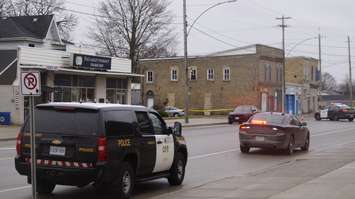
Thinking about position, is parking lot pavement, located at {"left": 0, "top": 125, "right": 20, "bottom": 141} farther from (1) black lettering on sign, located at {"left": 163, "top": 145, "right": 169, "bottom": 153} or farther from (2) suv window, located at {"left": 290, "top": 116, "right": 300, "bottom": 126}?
(1) black lettering on sign, located at {"left": 163, "top": 145, "right": 169, "bottom": 153}

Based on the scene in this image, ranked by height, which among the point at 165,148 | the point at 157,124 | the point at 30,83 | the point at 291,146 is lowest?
the point at 291,146

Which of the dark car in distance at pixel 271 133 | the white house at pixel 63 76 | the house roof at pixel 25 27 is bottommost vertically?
the dark car in distance at pixel 271 133

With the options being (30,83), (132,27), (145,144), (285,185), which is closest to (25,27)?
(132,27)

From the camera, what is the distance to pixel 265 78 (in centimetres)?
7181

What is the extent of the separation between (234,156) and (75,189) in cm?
868

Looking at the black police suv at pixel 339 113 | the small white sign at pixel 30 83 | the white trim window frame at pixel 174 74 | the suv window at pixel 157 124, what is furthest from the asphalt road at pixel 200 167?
the white trim window frame at pixel 174 74

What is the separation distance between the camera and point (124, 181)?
34.0 feet

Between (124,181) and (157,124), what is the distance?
1794 mm

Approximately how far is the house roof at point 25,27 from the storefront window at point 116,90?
42.2ft

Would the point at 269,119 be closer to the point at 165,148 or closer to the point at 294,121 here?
the point at 294,121

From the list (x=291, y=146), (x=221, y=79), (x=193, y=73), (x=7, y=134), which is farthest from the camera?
(x=193, y=73)

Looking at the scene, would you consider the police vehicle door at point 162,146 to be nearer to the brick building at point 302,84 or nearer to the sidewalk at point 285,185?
the sidewalk at point 285,185

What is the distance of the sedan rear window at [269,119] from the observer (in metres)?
20.6

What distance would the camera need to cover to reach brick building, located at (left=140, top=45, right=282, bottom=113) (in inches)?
2761
